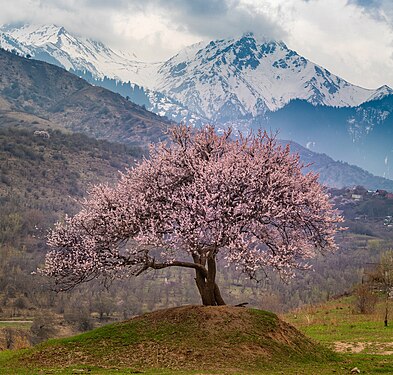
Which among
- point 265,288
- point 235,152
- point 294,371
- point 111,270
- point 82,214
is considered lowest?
point 265,288

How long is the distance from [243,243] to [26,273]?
384 feet

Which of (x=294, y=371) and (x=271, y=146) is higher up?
(x=271, y=146)

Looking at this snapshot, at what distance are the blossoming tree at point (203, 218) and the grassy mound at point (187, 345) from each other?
248cm

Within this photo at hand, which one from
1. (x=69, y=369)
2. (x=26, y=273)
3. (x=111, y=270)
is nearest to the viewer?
(x=69, y=369)

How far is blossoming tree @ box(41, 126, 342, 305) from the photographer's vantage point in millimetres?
24406

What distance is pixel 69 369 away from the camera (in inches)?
832

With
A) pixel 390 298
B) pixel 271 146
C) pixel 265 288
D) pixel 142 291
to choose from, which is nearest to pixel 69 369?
pixel 271 146

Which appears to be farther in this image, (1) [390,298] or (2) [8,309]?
(2) [8,309]

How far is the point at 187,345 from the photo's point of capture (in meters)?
23.2

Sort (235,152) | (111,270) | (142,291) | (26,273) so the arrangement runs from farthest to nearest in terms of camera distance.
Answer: (142,291) → (26,273) → (235,152) → (111,270)

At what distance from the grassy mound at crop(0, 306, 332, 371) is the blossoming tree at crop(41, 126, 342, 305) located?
2.48 meters

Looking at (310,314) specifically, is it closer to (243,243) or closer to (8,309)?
(243,243)

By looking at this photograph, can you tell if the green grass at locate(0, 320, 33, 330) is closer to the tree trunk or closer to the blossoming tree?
the tree trunk

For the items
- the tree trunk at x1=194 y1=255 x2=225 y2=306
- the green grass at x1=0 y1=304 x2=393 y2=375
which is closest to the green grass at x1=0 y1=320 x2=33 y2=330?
the green grass at x1=0 y1=304 x2=393 y2=375
